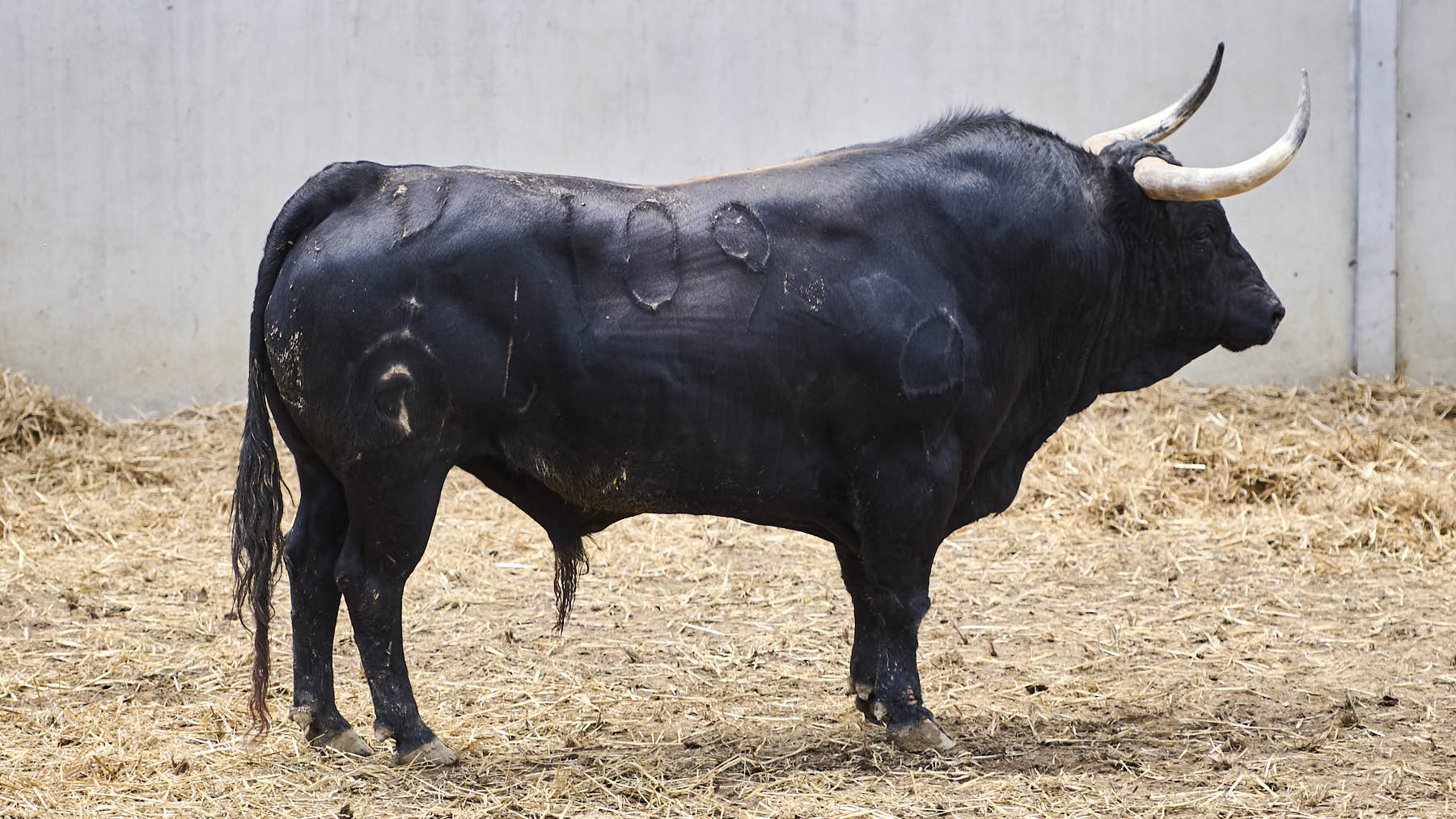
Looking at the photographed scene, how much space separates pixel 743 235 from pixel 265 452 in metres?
1.62

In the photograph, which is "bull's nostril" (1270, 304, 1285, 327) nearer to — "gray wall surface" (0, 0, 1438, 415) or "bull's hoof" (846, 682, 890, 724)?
"bull's hoof" (846, 682, 890, 724)

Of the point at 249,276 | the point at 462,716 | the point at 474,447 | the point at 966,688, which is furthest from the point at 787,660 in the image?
the point at 249,276

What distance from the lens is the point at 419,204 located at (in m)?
4.15

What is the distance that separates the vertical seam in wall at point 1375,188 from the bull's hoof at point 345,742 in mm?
7561

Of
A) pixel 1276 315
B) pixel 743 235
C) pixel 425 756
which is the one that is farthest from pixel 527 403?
pixel 1276 315

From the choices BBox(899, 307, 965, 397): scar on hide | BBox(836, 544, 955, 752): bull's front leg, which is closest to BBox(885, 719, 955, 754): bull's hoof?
BBox(836, 544, 955, 752): bull's front leg

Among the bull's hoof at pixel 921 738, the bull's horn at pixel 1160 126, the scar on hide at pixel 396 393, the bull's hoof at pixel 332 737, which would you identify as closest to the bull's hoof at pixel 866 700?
the bull's hoof at pixel 921 738

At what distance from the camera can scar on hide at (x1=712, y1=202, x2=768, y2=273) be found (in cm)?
428

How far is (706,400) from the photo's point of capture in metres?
4.21

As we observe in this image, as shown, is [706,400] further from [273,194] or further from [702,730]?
[273,194]

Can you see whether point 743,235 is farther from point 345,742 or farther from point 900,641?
point 345,742

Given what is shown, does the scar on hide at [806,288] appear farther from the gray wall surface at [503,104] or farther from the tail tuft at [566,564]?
the gray wall surface at [503,104]

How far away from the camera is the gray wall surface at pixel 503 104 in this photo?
9.07m

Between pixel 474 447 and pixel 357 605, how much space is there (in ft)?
1.91
